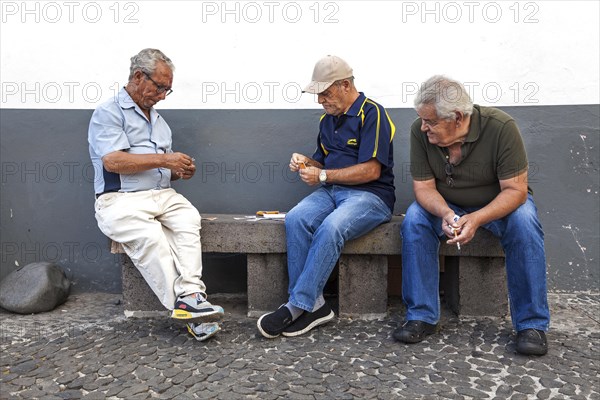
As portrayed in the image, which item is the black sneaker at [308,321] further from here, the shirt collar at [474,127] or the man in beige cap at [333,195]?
the shirt collar at [474,127]

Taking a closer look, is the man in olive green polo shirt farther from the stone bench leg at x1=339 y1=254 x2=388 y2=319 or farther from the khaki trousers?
the khaki trousers

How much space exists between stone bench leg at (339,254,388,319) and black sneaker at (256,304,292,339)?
51 centimetres

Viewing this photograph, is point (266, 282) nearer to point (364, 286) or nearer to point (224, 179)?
point (364, 286)

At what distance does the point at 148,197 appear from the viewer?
12.1 feet

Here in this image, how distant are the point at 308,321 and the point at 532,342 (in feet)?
3.93

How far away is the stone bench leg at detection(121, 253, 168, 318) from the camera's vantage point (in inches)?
155

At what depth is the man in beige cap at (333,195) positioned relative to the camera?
3.52m

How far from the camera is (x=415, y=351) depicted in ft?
10.7

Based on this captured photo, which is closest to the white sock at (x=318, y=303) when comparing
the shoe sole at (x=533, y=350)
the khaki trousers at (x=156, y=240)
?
the khaki trousers at (x=156, y=240)

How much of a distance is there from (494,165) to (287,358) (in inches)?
59.6
